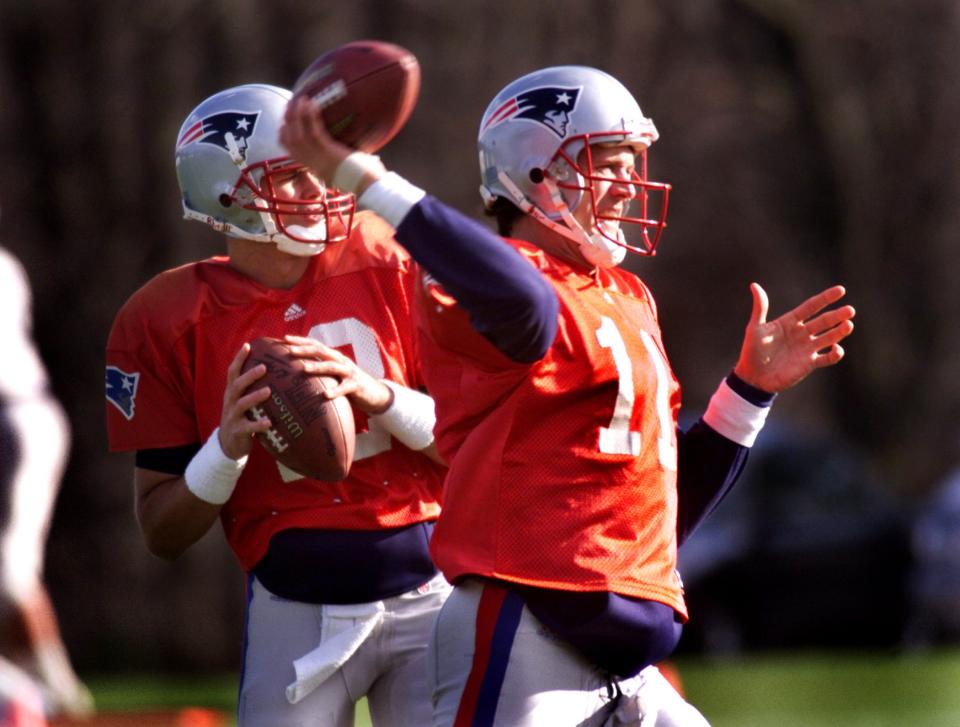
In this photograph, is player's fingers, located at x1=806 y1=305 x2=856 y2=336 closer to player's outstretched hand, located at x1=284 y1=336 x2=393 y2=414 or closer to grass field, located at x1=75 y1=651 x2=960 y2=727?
player's outstretched hand, located at x1=284 y1=336 x2=393 y2=414

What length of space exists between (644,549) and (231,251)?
1.18 metres

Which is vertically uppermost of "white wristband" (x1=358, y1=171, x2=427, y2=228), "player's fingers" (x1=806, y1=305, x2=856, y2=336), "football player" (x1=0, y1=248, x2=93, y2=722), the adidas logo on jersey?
"white wristband" (x1=358, y1=171, x2=427, y2=228)

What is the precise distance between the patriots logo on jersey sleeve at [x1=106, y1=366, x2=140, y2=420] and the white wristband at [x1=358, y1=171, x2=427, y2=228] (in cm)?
103

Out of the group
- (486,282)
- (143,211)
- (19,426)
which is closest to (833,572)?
(143,211)

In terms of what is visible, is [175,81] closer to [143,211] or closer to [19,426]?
[143,211]

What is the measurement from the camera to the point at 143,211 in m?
12.1

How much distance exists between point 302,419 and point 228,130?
69cm

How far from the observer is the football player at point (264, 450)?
390 centimetres

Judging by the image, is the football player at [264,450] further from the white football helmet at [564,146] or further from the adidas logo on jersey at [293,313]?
the white football helmet at [564,146]

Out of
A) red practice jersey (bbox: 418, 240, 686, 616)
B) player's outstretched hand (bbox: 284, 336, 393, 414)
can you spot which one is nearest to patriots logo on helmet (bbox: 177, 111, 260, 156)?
player's outstretched hand (bbox: 284, 336, 393, 414)

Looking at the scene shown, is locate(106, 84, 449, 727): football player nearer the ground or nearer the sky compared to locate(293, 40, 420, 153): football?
nearer the ground

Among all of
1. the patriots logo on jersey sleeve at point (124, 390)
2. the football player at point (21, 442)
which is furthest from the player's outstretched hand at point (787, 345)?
the football player at point (21, 442)

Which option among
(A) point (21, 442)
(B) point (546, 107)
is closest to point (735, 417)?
(B) point (546, 107)

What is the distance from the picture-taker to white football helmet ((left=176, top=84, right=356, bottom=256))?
3.98 metres
